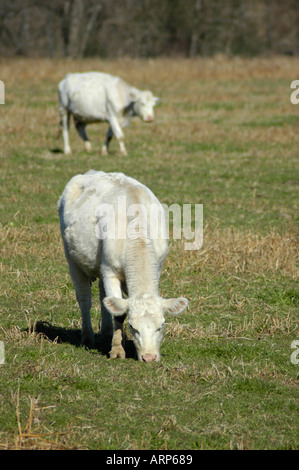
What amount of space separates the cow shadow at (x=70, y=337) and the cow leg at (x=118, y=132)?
33.8 feet

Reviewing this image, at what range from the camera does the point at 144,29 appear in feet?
169

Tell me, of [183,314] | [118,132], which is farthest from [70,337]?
[118,132]

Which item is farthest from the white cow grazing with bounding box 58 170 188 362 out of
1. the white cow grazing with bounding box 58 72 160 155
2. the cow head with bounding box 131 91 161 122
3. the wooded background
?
the wooded background

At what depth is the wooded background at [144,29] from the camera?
46.6 m

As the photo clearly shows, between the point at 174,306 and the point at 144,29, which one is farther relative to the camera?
the point at 144,29

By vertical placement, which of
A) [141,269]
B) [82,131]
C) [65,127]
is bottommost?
[82,131]

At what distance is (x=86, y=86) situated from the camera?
17891 mm

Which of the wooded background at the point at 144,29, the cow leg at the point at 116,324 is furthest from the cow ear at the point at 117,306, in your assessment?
the wooded background at the point at 144,29

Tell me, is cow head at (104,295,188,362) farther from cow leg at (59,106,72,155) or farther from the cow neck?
cow leg at (59,106,72,155)

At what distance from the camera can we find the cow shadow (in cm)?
652

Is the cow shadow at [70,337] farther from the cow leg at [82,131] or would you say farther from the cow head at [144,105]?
the cow head at [144,105]

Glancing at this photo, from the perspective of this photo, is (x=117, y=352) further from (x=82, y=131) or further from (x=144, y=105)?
(x=82, y=131)

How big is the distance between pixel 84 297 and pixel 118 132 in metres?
10.8

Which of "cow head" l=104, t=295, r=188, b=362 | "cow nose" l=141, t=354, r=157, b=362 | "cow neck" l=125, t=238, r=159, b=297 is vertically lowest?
"cow nose" l=141, t=354, r=157, b=362
